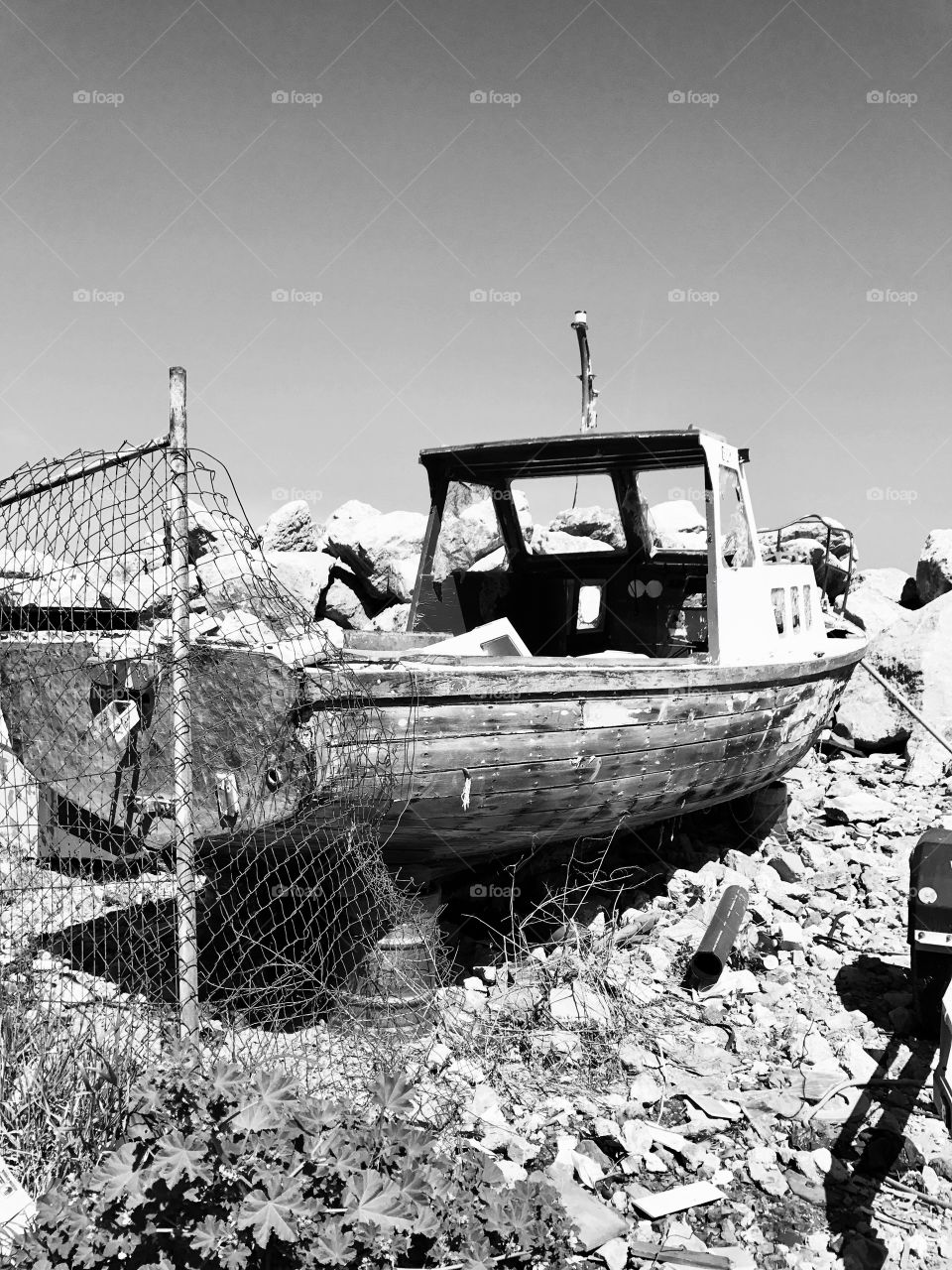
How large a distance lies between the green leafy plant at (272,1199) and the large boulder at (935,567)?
11849mm

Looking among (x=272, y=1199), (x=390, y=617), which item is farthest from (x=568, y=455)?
(x=390, y=617)

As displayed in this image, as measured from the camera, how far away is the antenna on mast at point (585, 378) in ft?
23.0

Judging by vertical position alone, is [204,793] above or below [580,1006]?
above

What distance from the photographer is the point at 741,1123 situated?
3.58m

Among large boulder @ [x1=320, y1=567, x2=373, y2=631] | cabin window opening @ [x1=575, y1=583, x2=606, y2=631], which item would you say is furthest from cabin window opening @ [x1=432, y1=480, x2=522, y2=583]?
large boulder @ [x1=320, y1=567, x2=373, y2=631]

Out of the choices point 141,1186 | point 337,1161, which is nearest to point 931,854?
point 337,1161

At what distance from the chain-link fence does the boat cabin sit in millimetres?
1897

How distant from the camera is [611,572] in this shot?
7684 millimetres

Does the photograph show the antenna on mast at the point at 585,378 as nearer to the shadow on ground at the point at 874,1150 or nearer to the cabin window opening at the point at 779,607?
the cabin window opening at the point at 779,607

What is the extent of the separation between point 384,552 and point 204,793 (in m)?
8.93

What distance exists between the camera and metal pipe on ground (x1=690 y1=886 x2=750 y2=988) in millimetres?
4672

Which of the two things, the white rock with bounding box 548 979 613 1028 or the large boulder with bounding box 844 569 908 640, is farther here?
the large boulder with bounding box 844 569 908 640

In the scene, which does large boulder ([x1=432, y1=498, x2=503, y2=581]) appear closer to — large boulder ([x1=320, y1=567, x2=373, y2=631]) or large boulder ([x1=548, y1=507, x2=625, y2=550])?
large boulder ([x1=548, y1=507, x2=625, y2=550])

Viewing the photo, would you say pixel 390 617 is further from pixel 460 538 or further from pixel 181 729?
pixel 181 729
